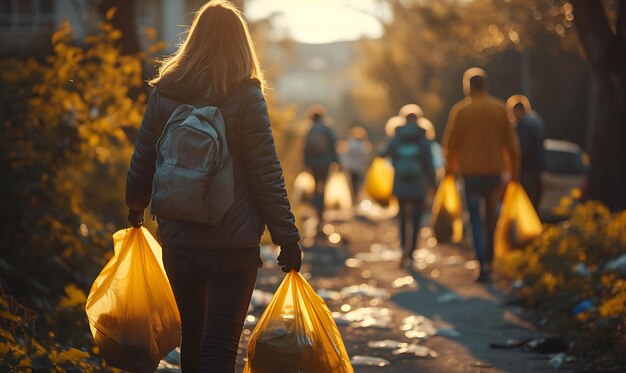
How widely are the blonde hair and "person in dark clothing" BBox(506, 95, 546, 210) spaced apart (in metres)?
9.07

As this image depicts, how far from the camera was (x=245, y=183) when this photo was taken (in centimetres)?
416

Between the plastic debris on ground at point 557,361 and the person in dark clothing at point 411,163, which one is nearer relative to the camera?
the plastic debris on ground at point 557,361

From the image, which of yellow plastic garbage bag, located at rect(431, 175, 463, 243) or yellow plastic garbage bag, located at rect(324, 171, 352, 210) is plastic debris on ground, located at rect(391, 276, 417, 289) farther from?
yellow plastic garbage bag, located at rect(324, 171, 352, 210)

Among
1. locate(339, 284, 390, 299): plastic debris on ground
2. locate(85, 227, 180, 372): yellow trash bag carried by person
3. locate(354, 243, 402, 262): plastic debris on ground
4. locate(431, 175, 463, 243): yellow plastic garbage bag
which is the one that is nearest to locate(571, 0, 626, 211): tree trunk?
locate(431, 175, 463, 243): yellow plastic garbage bag

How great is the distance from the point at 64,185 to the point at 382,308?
288cm

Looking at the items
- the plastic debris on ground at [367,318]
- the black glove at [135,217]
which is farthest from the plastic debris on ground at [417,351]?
the black glove at [135,217]

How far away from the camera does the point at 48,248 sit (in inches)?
Result: 290

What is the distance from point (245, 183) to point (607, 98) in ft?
28.4

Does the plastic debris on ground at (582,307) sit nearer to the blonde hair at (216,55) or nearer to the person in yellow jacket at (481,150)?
the person in yellow jacket at (481,150)

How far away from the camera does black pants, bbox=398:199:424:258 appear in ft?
37.0

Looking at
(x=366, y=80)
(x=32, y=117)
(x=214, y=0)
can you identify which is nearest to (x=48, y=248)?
(x=32, y=117)

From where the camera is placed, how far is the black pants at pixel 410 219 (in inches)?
444

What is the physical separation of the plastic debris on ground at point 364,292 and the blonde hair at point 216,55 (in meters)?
5.54

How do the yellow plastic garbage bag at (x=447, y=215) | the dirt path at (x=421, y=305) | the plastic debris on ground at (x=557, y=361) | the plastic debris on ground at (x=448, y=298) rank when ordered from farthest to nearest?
the yellow plastic garbage bag at (x=447, y=215), the plastic debris on ground at (x=448, y=298), the dirt path at (x=421, y=305), the plastic debris on ground at (x=557, y=361)
